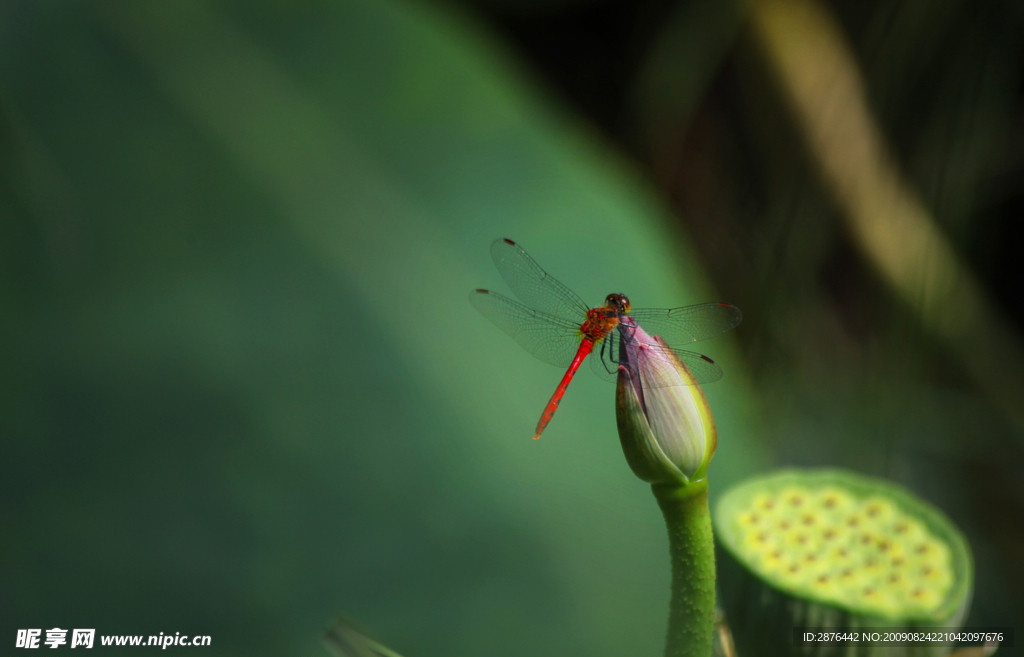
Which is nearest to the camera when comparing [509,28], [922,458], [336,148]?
[336,148]

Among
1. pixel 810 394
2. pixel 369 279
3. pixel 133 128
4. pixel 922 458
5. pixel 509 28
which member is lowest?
pixel 922 458

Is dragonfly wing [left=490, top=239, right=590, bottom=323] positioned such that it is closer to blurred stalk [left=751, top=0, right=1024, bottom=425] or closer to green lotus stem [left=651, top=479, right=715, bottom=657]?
green lotus stem [left=651, top=479, right=715, bottom=657]

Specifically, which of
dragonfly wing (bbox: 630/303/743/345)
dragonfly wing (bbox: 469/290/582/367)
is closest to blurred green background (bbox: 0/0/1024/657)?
dragonfly wing (bbox: 630/303/743/345)

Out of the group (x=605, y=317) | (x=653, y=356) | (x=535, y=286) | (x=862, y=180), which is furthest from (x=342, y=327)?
(x=862, y=180)

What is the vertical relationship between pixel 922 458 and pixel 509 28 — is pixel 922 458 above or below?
below

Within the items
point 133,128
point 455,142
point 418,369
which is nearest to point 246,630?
point 418,369

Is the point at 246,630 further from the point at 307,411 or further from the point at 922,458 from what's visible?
the point at 922,458
